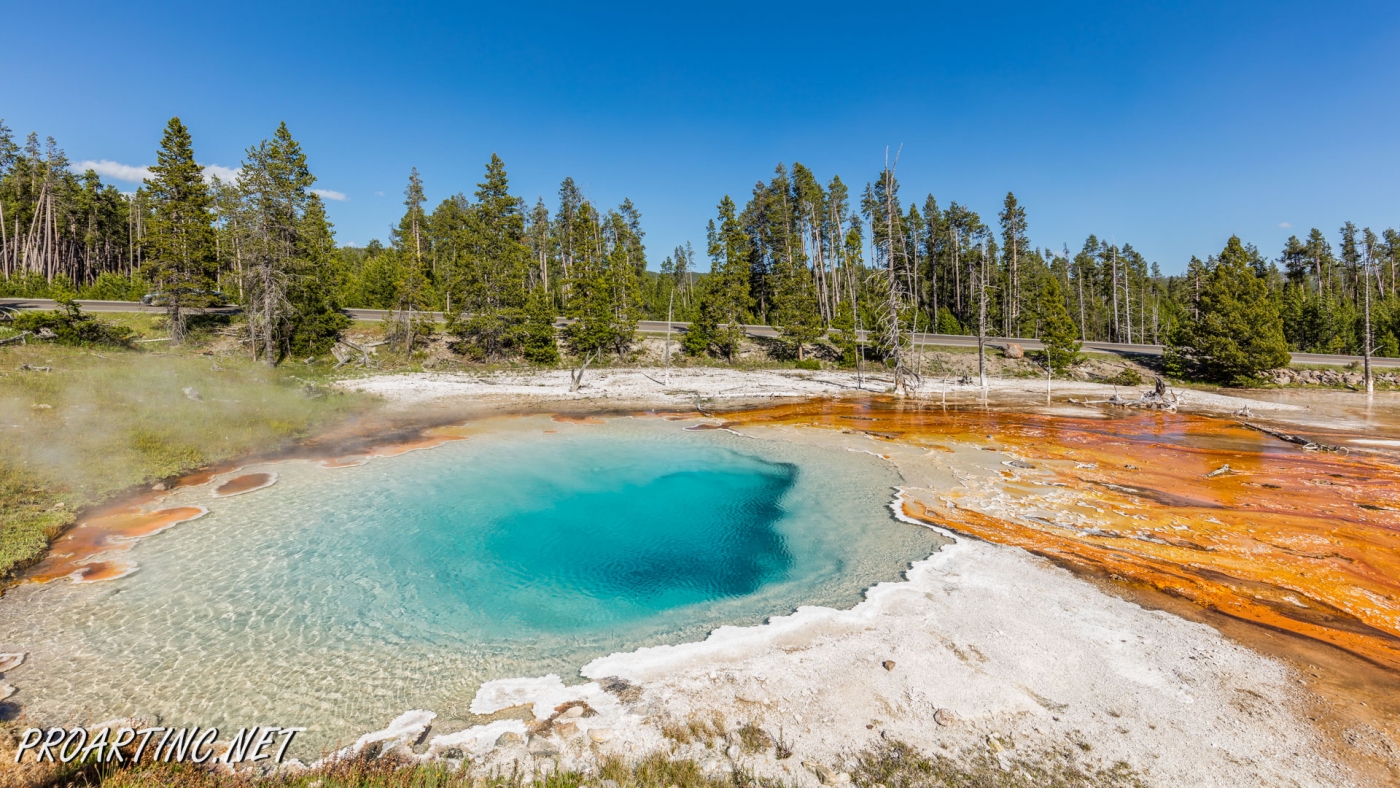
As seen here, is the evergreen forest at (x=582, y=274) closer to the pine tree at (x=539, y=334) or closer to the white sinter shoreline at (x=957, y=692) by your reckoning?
the pine tree at (x=539, y=334)

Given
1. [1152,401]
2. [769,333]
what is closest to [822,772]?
[1152,401]

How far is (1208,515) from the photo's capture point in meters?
11.1

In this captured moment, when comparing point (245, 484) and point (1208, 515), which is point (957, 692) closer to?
point (1208, 515)

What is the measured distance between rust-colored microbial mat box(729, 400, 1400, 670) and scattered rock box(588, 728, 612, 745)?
789 cm

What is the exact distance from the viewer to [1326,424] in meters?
22.2

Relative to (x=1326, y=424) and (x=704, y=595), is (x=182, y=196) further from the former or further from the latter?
(x=1326, y=424)

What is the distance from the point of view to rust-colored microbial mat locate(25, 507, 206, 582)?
27.5 feet

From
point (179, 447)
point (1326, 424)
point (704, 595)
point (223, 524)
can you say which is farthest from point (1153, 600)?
point (1326, 424)

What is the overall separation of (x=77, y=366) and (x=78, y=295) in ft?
111

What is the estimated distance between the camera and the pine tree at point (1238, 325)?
3419 centimetres

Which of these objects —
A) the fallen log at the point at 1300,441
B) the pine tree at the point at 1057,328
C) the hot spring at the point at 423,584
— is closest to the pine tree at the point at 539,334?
the hot spring at the point at 423,584

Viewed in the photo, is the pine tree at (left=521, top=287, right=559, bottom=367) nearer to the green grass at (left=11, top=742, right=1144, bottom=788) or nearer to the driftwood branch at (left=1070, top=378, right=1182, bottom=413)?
the driftwood branch at (left=1070, top=378, right=1182, bottom=413)

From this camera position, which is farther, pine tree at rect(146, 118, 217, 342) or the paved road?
the paved road

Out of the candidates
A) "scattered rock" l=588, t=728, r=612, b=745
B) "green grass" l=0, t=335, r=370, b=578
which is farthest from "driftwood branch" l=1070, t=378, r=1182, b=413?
"green grass" l=0, t=335, r=370, b=578
